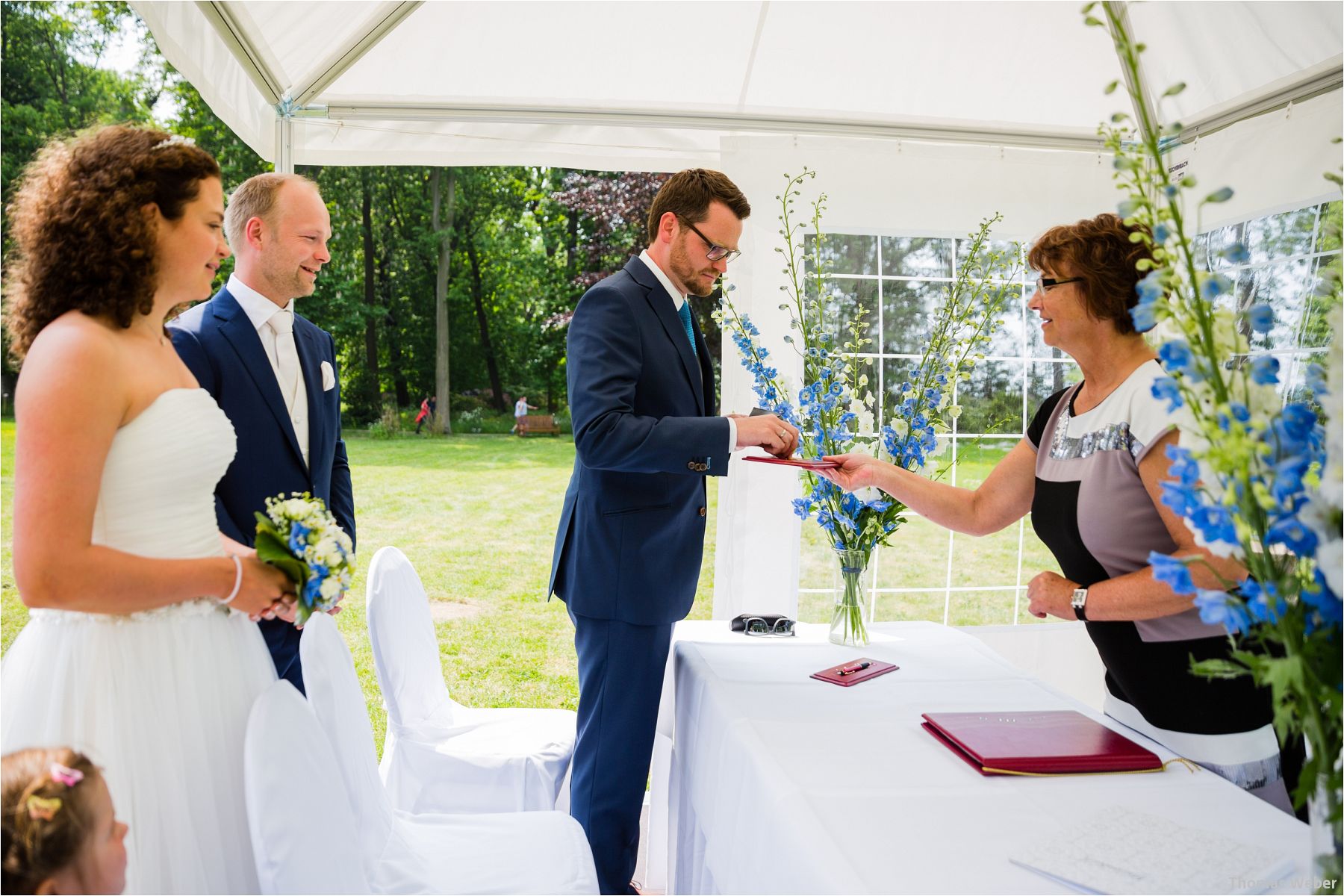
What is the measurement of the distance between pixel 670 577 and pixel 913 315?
1977 millimetres

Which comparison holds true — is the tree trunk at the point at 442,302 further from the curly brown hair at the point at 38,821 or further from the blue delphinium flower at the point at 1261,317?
the blue delphinium flower at the point at 1261,317

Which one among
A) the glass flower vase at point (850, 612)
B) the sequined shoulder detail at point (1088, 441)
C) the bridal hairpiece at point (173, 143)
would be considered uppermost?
the bridal hairpiece at point (173, 143)

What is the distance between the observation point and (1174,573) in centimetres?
88

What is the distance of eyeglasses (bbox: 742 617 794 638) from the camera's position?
2.46 m

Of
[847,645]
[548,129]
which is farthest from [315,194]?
[847,645]

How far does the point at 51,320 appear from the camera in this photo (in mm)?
1436

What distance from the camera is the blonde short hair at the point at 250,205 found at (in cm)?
227

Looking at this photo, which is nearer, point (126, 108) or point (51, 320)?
point (51, 320)

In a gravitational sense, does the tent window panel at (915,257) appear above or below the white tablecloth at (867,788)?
above

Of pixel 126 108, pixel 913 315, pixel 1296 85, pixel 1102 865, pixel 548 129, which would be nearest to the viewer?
pixel 1102 865

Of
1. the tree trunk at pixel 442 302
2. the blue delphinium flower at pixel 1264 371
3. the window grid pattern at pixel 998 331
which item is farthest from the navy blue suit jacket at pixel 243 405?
the tree trunk at pixel 442 302

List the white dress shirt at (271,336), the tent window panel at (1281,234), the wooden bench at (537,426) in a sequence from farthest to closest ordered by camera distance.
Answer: the wooden bench at (537,426) < the tent window panel at (1281,234) < the white dress shirt at (271,336)

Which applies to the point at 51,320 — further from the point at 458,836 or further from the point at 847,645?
the point at 847,645

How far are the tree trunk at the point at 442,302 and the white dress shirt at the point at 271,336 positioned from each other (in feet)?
36.1
